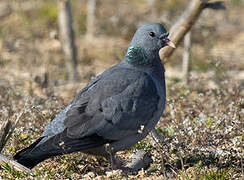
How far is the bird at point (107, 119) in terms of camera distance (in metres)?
4.62

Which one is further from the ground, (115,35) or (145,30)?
(145,30)

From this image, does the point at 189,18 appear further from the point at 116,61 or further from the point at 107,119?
the point at 116,61

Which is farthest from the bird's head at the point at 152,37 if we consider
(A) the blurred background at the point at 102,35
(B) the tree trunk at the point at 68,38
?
(A) the blurred background at the point at 102,35

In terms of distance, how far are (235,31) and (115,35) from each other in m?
3.68

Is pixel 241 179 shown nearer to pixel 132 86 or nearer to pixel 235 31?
pixel 132 86

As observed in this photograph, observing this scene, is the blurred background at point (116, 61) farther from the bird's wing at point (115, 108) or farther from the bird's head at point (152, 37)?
the bird's head at point (152, 37)

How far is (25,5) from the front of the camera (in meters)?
16.0

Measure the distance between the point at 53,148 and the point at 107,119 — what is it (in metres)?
0.59

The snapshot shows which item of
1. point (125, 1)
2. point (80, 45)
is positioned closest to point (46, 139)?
point (80, 45)

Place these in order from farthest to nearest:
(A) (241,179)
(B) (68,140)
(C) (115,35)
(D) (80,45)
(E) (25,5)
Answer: (E) (25,5) < (C) (115,35) < (D) (80,45) < (B) (68,140) < (A) (241,179)

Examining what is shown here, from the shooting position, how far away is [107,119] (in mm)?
4734

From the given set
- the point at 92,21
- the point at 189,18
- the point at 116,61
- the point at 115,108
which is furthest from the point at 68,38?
the point at 115,108

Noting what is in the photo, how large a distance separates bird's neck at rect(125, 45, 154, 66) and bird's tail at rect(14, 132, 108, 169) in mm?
983

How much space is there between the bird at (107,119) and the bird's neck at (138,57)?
0.61 feet
